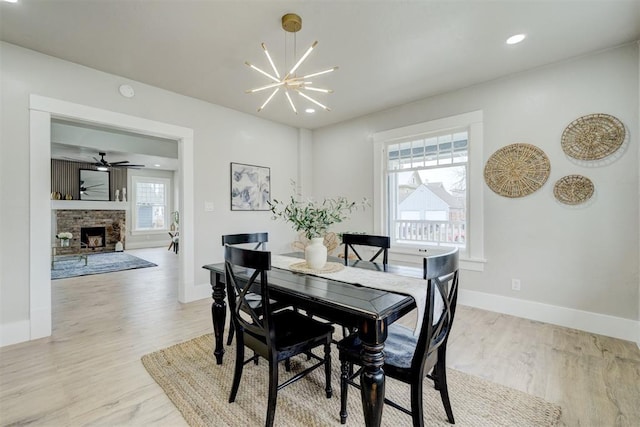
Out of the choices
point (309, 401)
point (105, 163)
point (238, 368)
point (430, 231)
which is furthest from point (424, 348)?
point (105, 163)

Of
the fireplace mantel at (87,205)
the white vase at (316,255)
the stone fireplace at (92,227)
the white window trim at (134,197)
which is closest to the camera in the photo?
the white vase at (316,255)

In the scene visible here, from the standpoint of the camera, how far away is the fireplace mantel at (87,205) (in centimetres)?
770

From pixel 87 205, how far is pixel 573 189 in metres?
10.6

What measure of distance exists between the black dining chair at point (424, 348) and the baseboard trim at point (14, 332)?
3022mm

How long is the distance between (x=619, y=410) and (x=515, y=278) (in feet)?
5.41

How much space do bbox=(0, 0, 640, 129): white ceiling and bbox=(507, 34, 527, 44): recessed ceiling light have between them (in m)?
0.06

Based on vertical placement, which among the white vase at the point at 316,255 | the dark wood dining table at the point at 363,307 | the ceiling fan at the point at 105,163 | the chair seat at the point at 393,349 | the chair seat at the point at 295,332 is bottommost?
the chair seat at the point at 393,349

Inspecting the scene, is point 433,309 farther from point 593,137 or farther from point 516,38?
point 593,137

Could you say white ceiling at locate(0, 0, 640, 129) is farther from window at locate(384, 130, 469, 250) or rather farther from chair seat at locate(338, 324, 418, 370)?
chair seat at locate(338, 324, 418, 370)

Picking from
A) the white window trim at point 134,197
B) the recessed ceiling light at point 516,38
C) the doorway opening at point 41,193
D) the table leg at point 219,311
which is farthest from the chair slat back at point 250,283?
the white window trim at point 134,197

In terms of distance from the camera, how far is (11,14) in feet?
7.28

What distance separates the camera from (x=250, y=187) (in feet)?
14.8

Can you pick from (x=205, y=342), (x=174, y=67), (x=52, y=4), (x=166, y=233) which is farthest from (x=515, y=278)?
(x=166, y=233)

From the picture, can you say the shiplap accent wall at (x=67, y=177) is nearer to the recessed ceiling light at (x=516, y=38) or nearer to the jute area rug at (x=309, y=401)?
the jute area rug at (x=309, y=401)
